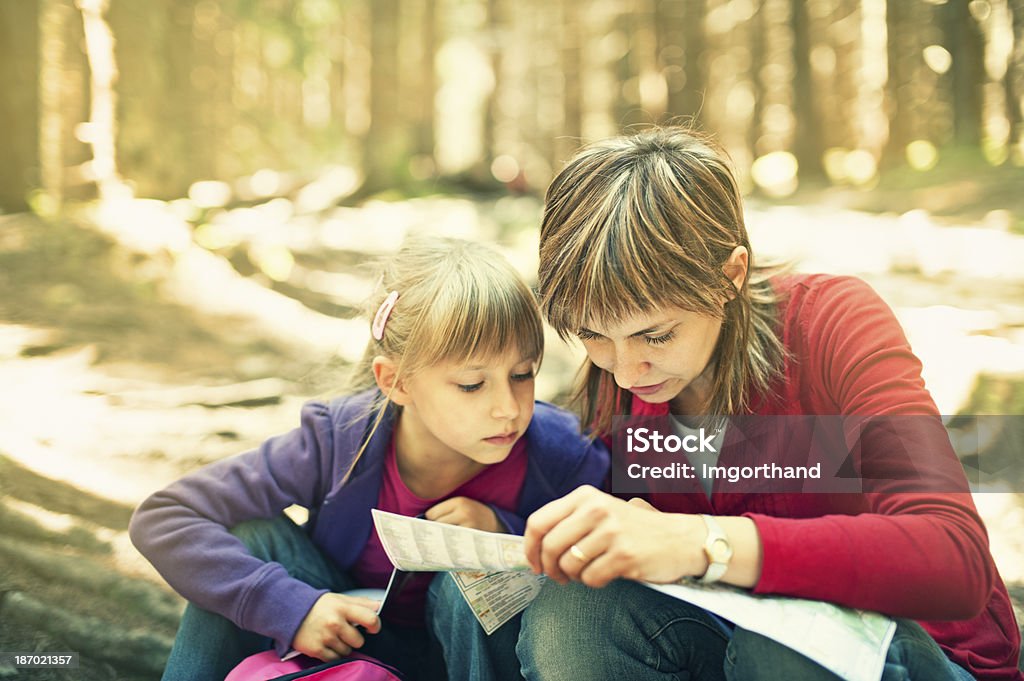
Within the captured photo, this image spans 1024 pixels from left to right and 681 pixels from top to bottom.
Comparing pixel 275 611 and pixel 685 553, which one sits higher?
pixel 685 553

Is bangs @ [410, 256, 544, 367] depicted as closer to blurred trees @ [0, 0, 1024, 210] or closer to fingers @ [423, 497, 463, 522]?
fingers @ [423, 497, 463, 522]

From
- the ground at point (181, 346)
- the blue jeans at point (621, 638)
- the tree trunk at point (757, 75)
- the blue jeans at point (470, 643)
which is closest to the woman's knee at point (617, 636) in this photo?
the blue jeans at point (621, 638)

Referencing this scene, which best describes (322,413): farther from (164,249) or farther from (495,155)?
(495,155)

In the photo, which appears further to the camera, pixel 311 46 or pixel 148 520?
pixel 311 46

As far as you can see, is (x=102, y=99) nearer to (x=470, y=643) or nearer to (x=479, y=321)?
(x=479, y=321)

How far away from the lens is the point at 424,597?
5.25 feet

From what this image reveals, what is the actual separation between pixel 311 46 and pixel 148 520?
12.0 ft

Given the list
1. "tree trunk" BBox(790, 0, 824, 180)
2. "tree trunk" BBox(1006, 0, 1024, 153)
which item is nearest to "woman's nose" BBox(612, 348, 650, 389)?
"tree trunk" BBox(1006, 0, 1024, 153)

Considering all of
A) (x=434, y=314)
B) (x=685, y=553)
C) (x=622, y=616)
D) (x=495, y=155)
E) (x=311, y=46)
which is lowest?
(x=622, y=616)

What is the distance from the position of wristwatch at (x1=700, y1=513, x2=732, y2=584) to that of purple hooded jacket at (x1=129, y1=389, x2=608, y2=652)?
0.53 meters

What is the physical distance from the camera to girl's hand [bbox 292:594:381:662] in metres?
1.39

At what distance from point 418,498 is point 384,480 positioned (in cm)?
8

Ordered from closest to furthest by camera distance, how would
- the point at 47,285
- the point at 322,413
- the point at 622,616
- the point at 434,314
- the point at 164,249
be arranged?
the point at 622,616 → the point at 434,314 → the point at 322,413 → the point at 47,285 → the point at 164,249

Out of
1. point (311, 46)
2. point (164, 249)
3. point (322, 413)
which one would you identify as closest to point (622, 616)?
point (322, 413)
